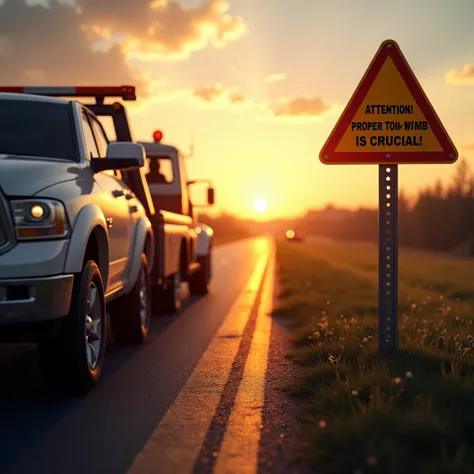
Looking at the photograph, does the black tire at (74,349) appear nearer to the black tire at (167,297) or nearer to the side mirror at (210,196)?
the black tire at (167,297)

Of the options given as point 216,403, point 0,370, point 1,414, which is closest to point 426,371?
point 216,403

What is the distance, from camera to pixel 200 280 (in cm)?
1514

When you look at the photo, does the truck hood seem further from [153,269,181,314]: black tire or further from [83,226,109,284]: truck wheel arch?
[153,269,181,314]: black tire

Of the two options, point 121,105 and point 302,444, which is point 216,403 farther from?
point 121,105

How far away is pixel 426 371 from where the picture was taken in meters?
5.46

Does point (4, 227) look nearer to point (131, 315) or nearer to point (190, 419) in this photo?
point (190, 419)

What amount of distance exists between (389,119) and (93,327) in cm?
282

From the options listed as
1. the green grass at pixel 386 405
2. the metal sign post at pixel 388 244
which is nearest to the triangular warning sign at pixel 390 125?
the metal sign post at pixel 388 244

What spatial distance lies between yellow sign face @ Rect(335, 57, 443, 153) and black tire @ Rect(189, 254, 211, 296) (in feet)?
30.6

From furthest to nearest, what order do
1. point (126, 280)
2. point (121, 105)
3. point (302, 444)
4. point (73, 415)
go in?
point (121, 105) < point (126, 280) < point (73, 415) < point (302, 444)

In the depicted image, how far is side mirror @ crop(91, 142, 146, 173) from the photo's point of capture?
21.0ft

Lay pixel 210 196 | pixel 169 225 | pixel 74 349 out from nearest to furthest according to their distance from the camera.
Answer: pixel 74 349
pixel 169 225
pixel 210 196

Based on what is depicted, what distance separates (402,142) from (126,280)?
3143 millimetres

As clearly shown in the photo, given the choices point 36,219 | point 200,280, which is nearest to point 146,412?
point 36,219
